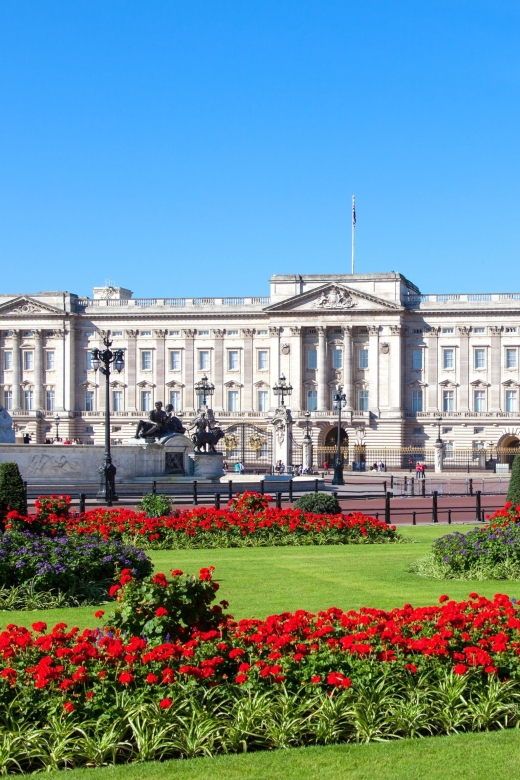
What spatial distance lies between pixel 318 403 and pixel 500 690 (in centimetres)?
8275

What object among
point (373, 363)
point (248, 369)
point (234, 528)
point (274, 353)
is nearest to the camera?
point (234, 528)

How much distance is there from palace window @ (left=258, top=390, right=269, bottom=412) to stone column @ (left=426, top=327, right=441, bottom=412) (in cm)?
1415

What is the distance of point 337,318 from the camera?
92.1m

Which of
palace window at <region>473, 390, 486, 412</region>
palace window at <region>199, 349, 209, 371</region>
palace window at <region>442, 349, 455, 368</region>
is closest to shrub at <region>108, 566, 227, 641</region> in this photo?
palace window at <region>473, 390, 486, 412</region>

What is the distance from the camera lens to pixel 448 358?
300ft

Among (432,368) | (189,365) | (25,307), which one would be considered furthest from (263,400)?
(25,307)

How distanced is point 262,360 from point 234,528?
236 ft

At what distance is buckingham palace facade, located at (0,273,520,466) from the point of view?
90.3 m

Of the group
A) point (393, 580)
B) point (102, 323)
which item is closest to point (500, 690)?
point (393, 580)

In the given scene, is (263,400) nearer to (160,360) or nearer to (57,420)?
(160,360)

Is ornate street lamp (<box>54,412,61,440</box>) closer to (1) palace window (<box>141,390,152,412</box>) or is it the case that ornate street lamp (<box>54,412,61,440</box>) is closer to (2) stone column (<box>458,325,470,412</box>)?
(1) palace window (<box>141,390,152,412</box>)

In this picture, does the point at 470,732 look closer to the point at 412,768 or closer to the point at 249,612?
the point at 412,768

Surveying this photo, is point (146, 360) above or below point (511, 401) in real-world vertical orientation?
above

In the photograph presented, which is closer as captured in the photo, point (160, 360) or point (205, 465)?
point (205, 465)
